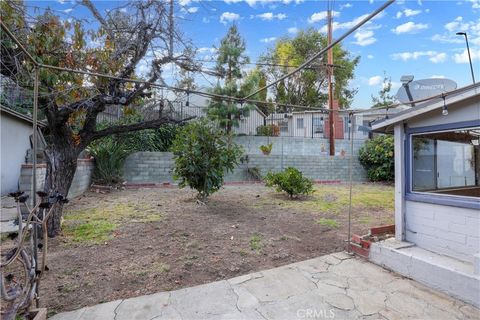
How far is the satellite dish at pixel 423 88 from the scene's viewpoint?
399cm

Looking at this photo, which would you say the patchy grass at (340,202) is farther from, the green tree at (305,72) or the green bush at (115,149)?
the green tree at (305,72)

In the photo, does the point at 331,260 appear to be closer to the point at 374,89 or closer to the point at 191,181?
the point at 191,181

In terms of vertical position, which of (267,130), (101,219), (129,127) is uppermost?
(267,130)

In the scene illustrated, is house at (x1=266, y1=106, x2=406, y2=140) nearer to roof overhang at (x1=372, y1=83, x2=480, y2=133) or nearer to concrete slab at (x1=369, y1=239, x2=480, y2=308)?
roof overhang at (x1=372, y1=83, x2=480, y2=133)

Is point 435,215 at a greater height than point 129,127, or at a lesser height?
lesser

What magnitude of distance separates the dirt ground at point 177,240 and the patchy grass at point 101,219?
0.05ft

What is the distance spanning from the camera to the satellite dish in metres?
3.99

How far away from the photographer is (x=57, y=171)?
4.02 meters

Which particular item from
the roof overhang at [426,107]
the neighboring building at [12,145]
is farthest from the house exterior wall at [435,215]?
the neighboring building at [12,145]

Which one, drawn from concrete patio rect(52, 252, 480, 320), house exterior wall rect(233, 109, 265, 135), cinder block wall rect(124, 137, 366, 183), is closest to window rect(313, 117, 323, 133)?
cinder block wall rect(124, 137, 366, 183)

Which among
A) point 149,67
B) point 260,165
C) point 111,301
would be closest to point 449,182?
point 111,301

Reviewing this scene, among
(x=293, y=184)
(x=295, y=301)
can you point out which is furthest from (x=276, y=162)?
(x=295, y=301)

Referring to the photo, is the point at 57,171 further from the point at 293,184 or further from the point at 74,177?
the point at 293,184

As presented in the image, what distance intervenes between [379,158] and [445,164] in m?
8.63
